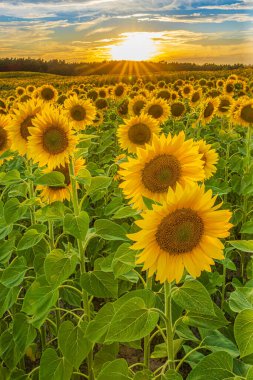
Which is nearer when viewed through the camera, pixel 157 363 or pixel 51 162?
pixel 51 162

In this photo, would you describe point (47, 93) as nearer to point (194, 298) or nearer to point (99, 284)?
point (99, 284)

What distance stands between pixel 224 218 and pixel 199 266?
225 millimetres

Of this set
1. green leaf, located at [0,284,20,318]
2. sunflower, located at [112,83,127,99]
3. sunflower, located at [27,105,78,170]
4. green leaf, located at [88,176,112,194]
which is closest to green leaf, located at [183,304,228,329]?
green leaf, located at [88,176,112,194]

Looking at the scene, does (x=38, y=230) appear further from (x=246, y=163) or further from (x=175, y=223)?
(x=246, y=163)

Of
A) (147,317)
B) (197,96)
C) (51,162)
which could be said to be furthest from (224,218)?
(197,96)

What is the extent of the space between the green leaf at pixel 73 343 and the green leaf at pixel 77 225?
53 cm

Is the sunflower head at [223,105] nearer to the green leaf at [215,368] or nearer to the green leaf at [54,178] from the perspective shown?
the green leaf at [54,178]

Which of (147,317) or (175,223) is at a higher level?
(175,223)

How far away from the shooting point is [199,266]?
6.95 feet

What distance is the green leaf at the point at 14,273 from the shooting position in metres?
3.01

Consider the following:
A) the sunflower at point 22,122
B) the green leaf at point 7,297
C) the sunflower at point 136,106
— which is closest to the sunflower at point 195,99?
the sunflower at point 136,106

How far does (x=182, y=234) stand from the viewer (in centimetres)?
207

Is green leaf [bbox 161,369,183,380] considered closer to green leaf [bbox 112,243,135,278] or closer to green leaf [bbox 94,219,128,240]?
green leaf [bbox 112,243,135,278]

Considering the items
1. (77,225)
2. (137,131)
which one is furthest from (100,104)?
(77,225)
